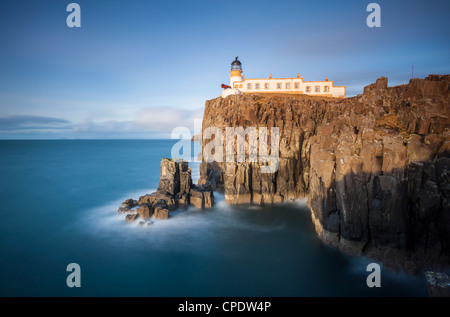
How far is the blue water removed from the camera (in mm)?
13852

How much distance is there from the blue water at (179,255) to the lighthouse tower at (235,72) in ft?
88.5

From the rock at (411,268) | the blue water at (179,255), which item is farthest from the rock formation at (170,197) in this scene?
the rock at (411,268)

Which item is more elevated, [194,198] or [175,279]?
[194,198]

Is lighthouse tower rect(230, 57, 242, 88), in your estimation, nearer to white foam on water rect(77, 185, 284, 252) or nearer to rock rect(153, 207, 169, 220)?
white foam on water rect(77, 185, 284, 252)

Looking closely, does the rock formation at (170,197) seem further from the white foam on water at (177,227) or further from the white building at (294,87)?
the white building at (294,87)

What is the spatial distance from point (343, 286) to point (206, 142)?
25.4 metres

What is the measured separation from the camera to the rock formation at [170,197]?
75.0 ft

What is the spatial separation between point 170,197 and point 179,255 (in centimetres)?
845

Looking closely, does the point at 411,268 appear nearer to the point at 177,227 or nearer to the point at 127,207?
the point at 177,227

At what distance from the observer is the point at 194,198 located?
26.1 metres

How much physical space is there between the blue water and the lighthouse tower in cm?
2697

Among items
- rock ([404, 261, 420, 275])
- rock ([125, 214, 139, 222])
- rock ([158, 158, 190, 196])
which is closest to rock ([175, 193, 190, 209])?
rock ([158, 158, 190, 196])
